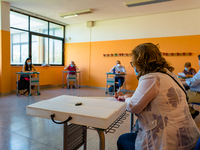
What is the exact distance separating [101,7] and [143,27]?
1.96 metres

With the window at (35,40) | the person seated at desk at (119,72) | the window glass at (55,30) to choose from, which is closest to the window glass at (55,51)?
the window at (35,40)

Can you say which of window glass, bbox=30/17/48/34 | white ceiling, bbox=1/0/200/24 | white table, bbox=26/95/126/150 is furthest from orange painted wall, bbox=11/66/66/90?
white table, bbox=26/95/126/150

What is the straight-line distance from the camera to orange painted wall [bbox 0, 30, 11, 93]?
5.59m

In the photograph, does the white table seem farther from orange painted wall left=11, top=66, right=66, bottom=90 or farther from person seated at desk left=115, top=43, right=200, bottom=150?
orange painted wall left=11, top=66, right=66, bottom=90

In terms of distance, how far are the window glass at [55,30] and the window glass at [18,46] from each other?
55.1 inches

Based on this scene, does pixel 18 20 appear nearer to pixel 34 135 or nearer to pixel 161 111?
pixel 34 135

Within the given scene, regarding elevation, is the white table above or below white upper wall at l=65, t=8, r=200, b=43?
below

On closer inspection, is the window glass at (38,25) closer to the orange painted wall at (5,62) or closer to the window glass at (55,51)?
the window glass at (55,51)

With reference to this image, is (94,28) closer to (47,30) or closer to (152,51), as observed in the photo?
(47,30)

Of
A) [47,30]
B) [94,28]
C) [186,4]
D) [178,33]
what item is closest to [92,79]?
[94,28]

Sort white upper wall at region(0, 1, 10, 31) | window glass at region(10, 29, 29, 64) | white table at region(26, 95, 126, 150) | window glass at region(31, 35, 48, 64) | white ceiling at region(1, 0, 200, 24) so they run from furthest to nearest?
1. window glass at region(31, 35, 48, 64)
2. window glass at region(10, 29, 29, 64)
3. white upper wall at region(0, 1, 10, 31)
4. white ceiling at region(1, 0, 200, 24)
5. white table at region(26, 95, 126, 150)

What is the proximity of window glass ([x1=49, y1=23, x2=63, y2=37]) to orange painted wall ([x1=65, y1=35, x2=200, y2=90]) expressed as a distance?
0.67 metres

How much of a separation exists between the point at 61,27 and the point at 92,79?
319cm

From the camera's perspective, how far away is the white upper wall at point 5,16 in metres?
5.50
